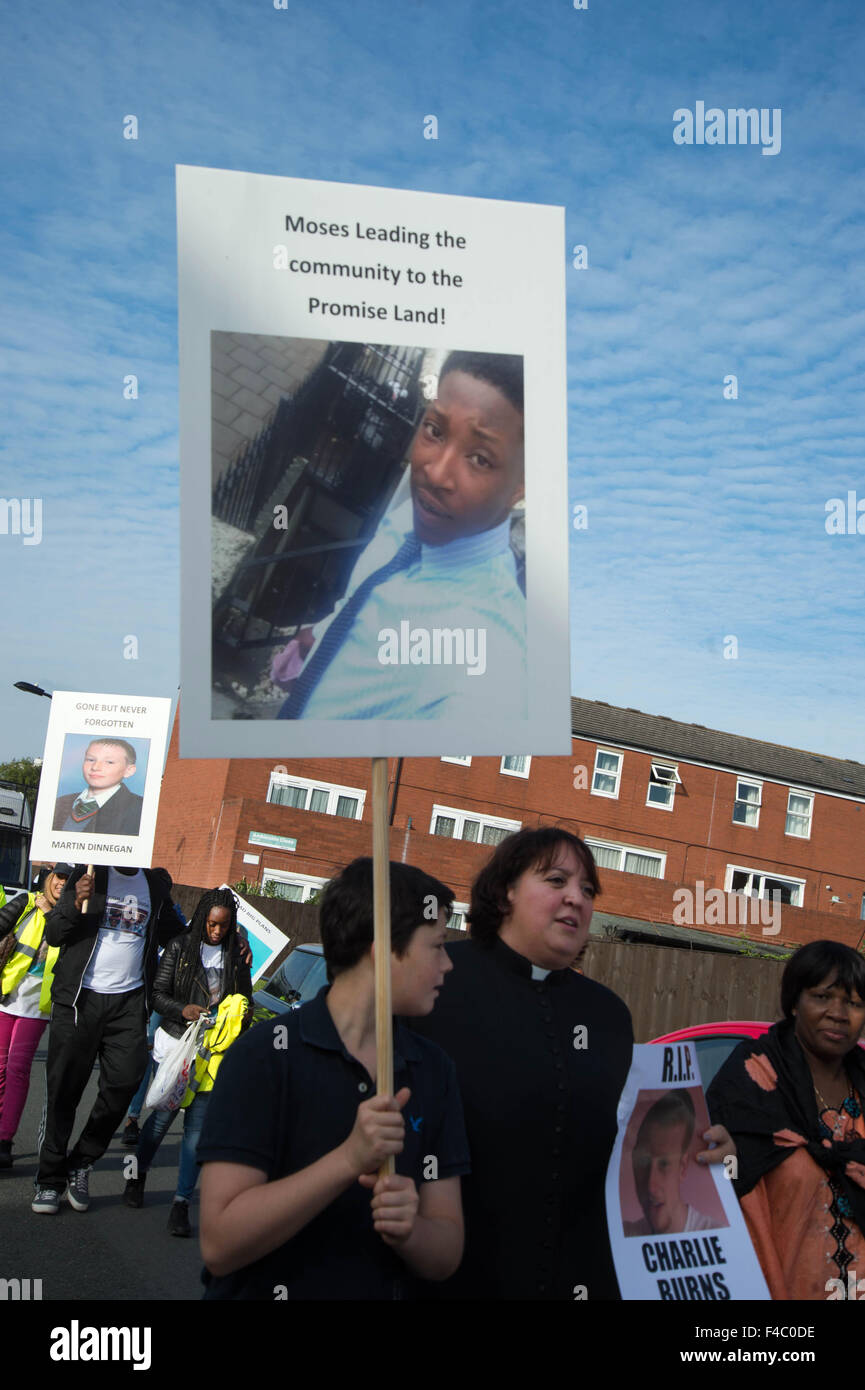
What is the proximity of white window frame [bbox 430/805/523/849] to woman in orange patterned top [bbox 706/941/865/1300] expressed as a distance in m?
44.7

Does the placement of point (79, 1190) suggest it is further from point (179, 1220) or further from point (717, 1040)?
point (717, 1040)

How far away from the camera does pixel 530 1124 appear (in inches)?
133

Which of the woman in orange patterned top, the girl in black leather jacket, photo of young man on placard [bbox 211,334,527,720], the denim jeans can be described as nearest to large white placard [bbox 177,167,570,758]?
photo of young man on placard [bbox 211,334,527,720]

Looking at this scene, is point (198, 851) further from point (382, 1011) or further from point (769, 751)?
point (382, 1011)

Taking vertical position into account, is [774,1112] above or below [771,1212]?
above

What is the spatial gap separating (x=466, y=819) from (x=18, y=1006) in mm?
40431

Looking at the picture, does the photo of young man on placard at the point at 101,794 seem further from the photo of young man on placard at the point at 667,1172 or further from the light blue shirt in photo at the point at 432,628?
the light blue shirt in photo at the point at 432,628

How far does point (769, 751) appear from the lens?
55.8 m

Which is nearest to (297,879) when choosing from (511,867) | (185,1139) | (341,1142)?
(185,1139)

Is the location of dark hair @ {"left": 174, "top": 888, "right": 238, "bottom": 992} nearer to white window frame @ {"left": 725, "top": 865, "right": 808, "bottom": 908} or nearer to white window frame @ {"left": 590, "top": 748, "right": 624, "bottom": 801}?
white window frame @ {"left": 590, "top": 748, "right": 624, "bottom": 801}

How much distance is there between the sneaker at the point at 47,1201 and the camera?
791 cm

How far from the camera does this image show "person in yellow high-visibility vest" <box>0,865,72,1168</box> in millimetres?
9086

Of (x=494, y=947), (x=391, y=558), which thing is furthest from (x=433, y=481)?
(x=494, y=947)
